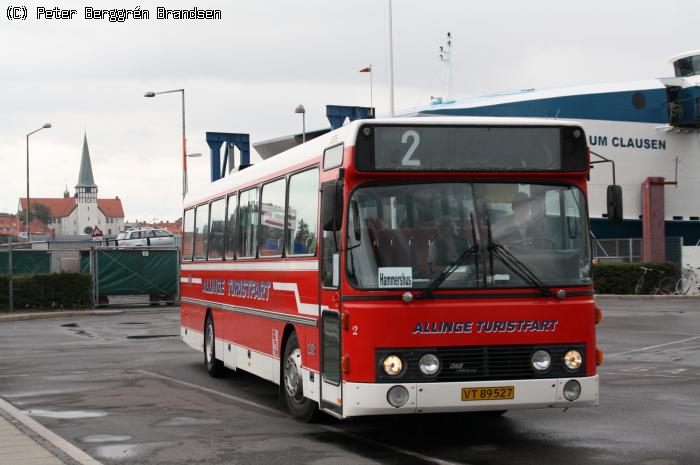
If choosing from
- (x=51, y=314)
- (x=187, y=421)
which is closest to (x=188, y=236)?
(x=187, y=421)

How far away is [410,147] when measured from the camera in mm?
9406

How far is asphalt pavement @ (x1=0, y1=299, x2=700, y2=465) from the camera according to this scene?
9195 millimetres

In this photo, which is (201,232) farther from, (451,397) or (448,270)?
(451,397)

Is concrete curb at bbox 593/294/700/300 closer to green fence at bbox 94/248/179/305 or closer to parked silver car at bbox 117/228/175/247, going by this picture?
green fence at bbox 94/248/179/305

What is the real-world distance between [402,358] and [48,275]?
3086cm

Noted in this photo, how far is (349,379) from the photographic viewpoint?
9188 mm

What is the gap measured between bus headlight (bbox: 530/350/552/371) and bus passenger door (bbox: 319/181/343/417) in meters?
1.67

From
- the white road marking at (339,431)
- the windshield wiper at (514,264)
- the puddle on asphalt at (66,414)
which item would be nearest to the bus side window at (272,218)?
the white road marking at (339,431)

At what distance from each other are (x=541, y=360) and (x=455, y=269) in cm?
108

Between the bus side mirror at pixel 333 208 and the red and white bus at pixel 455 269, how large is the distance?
0.5 inches

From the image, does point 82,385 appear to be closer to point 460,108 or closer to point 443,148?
point 443,148

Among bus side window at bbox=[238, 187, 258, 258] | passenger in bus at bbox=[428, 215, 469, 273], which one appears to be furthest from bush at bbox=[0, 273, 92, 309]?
passenger in bus at bbox=[428, 215, 469, 273]

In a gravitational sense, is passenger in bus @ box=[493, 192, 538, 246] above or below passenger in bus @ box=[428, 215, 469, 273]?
above

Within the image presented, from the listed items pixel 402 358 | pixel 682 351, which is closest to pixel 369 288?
pixel 402 358
